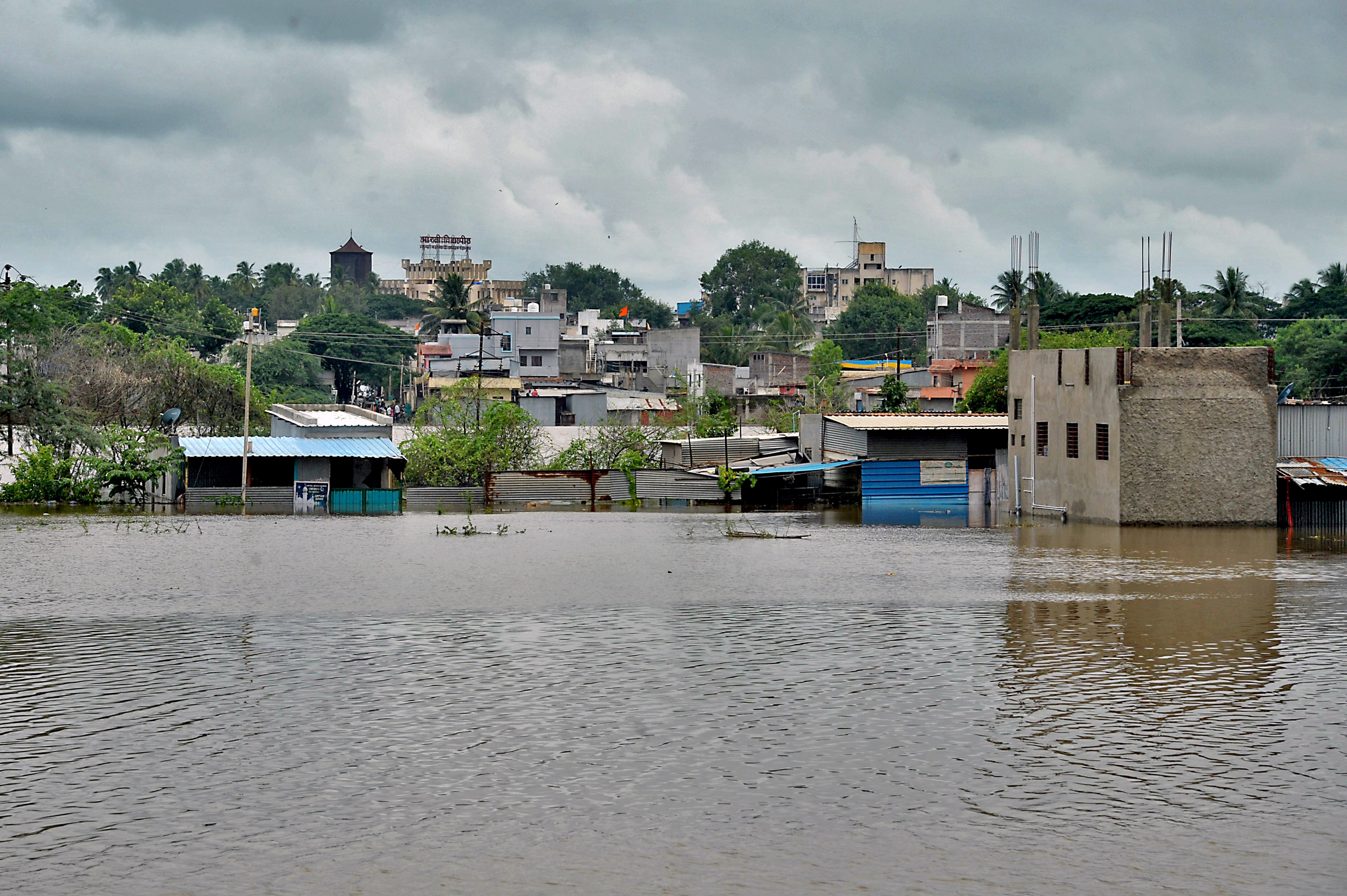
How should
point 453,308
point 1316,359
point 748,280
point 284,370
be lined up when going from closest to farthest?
point 1316,359 < point 284,370 < point 453,308 < point 748,280

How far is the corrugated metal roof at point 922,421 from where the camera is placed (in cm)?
4909

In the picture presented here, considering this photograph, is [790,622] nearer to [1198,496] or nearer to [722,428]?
[1198,496]

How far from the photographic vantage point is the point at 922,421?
51.5 metres

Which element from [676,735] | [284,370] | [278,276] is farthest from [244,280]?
[676,735]

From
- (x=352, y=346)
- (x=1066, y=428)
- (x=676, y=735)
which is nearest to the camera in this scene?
(x=676, y=735)

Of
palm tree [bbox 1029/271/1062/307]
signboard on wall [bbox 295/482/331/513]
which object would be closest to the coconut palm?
palm tree [bbox 1029/271/1062/307]

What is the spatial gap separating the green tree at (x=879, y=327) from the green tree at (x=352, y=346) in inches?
1585

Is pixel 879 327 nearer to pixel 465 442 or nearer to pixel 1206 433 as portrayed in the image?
pixel 465 442

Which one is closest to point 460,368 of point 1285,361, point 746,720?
point 1285,361

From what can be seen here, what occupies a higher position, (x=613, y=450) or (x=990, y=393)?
(x=990, y=393)

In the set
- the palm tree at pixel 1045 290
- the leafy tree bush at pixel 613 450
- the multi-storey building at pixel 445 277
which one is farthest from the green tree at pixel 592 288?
the leafy tree bush at pixel 613 450

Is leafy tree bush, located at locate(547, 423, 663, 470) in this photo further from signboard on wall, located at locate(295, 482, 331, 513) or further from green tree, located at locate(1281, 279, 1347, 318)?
green tree, located at locate(1281, 279, 1347, 318)

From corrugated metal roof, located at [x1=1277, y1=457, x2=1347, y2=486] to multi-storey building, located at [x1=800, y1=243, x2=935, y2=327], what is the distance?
120075 millimetres

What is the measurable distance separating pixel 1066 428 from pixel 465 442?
2338cm
